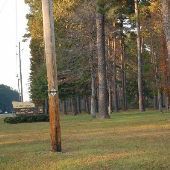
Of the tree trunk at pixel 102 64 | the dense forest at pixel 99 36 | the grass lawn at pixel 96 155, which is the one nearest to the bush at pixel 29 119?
the dense forest at pixel 99 36

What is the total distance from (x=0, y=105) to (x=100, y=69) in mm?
149561

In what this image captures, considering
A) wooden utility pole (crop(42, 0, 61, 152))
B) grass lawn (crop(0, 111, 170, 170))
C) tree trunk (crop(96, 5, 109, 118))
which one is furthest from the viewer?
tree trunk (crop(96, 5, 109, 118))

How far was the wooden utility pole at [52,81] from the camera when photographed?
665 inches

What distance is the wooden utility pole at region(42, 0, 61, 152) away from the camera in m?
16.9

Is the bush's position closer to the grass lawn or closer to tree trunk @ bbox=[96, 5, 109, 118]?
tree trunk @ bbox=[96, 5, 109, 118]

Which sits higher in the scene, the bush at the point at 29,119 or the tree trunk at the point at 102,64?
the tree trunk at the point at 102,64

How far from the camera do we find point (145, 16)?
5166 cm

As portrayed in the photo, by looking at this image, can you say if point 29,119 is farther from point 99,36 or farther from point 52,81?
point 52,81

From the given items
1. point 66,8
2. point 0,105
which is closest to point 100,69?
point 66,8

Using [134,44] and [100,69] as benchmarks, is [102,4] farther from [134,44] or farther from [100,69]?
[134,44]

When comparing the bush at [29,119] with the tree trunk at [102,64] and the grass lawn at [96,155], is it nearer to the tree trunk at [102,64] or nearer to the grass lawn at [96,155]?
the tree trunk at [102,64]

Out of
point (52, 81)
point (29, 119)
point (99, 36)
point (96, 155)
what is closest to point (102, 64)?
point (99, 36)

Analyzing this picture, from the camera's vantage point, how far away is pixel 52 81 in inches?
675

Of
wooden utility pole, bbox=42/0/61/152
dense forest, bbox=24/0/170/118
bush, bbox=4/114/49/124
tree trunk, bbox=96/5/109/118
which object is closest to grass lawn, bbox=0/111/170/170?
wooden utility pole, bbox=42/0/61/152
